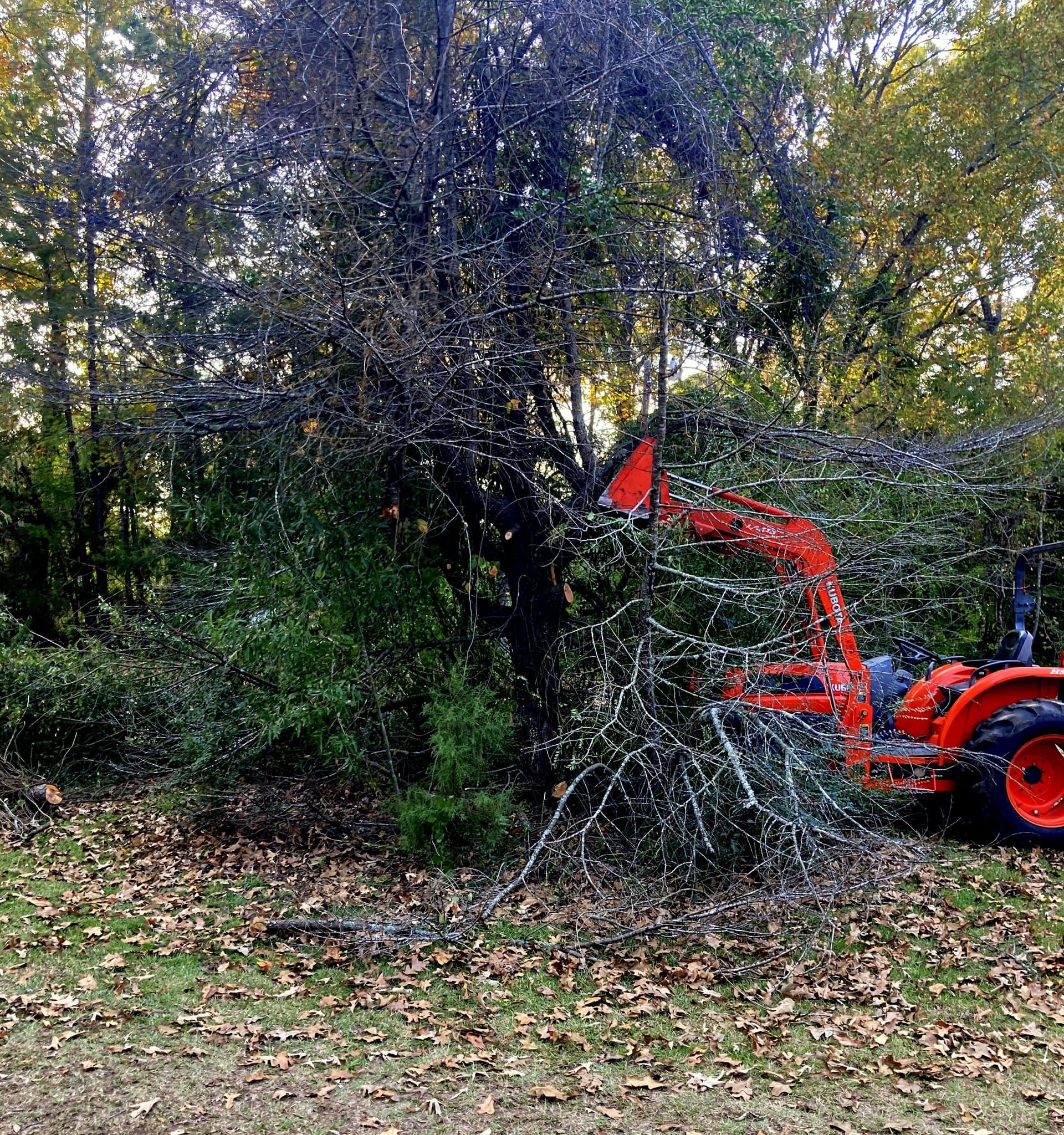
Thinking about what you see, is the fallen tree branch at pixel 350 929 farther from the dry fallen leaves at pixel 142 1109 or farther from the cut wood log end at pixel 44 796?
the cut wood log end at pixel 44 796

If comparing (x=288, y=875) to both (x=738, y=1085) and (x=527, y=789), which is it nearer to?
(x=527, y=789)

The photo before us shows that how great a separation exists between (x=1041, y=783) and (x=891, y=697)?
143 cm

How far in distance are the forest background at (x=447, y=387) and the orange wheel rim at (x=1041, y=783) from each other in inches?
52.8

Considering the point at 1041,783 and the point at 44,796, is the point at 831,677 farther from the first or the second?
the point at 44,796

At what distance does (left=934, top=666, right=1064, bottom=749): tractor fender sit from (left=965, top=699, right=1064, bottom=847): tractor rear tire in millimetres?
107

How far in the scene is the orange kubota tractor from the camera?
22.3 feet

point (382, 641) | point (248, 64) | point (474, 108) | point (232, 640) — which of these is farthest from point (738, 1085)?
point (248, 64)

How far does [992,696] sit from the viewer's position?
7586 millimetres

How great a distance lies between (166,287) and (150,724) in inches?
152

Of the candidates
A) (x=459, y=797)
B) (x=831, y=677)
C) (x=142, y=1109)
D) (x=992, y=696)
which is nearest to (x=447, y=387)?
(x=459, y=797)

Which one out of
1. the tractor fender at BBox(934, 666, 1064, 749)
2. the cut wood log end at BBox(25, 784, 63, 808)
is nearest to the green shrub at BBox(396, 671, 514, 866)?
the tractor fender at BBox(934, 666, 1064, 749)

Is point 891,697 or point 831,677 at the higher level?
point 831,677

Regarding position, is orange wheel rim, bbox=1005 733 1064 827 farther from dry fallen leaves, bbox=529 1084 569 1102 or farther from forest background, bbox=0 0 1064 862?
dry fallen leaves, bbox=529 1084 569 1102

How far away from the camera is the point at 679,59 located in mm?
7809
